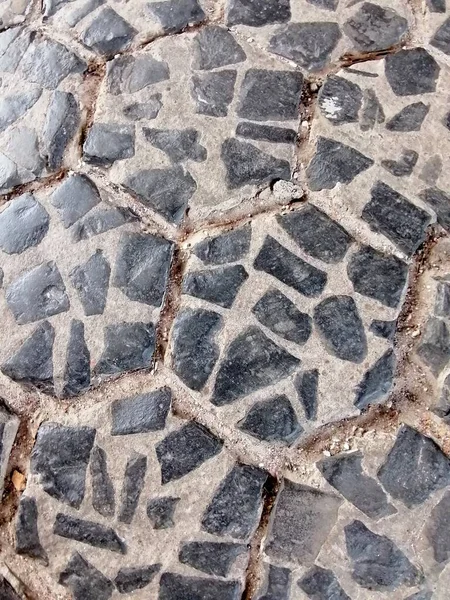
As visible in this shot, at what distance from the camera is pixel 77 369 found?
1.48m

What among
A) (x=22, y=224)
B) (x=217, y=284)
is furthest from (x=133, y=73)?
(x=217, y=284)

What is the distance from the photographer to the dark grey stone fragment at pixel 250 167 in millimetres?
1554

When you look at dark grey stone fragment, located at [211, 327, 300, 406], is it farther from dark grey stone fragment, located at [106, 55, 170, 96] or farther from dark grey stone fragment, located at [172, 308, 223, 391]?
dark grey stone fragment, located at [106, 55, 170, 96]

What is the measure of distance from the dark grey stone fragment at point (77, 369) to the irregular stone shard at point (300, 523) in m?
0.40

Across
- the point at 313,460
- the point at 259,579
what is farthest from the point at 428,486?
the point at 259,579

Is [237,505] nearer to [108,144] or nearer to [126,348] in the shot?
[126,348]

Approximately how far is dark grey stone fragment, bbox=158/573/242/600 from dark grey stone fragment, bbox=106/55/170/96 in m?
0.90

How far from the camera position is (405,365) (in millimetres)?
1428

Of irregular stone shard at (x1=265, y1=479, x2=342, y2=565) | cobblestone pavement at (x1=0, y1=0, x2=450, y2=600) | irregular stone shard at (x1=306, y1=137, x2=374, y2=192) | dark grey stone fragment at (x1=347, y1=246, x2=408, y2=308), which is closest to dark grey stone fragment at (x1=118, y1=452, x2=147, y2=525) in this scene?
cobblestone pavement at (x1=0, y1=0, x2=450, y2=600)

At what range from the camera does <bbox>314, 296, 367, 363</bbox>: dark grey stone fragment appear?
1430 mm

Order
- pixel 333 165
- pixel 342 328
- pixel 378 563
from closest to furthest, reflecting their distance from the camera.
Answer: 1. pixel 378 563
2. pixel 342 328
3. pixel 333 165

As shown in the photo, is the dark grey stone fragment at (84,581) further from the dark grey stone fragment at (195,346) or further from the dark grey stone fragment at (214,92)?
the dark grey stone fragment at (214,92)

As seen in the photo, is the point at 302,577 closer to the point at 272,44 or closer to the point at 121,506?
the point at 121,506

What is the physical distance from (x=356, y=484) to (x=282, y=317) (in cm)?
31
